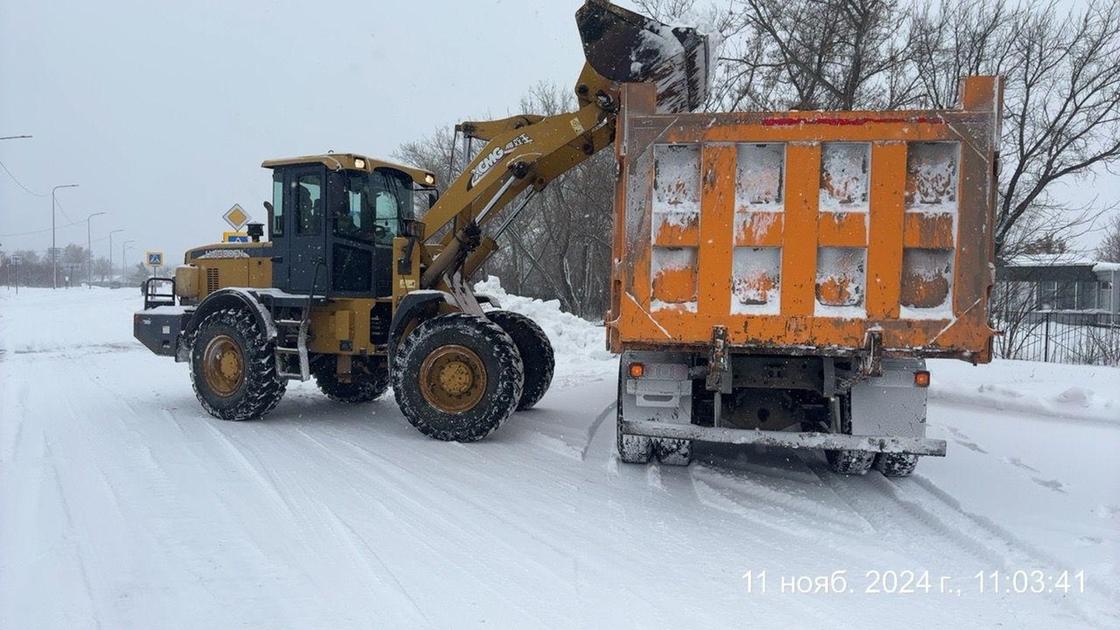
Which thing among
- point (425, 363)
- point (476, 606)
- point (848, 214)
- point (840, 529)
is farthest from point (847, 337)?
point (425, 363)

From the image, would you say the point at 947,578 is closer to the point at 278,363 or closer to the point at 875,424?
the point at 875,424

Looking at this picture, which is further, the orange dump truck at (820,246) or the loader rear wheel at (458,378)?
the loader rear wheel at (458,378)

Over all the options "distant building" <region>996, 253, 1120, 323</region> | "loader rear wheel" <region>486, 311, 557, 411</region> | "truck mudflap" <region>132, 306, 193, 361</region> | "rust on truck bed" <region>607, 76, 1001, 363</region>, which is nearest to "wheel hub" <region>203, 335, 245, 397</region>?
"truck mudflap" <region>132, 306, 193, 361</region>

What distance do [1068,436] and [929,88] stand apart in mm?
9109

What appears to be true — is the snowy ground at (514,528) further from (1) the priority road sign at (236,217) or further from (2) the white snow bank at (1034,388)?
(1) the priority road sign at (236,217)

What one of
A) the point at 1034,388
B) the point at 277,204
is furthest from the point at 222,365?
the point at 1034,388

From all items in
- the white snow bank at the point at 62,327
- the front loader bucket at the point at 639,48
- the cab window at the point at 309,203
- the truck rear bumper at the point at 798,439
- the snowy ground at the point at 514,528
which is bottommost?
the snowy ground at the point at 514,528

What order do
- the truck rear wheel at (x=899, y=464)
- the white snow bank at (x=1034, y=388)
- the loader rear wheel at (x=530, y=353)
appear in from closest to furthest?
the truck rear wheel at (x=899, y=464) < the white snow bank at (x=1034, y=388) < the loader rear wheel at (x=530, y=353)

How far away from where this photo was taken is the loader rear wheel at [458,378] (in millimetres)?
7086

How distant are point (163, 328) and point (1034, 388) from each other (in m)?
10.4

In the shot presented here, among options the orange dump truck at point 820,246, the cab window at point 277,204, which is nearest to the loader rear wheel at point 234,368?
the cab window at point 277,204

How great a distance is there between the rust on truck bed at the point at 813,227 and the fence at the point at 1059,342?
40.0ft

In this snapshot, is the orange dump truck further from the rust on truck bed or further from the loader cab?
the loader cab

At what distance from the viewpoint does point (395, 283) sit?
312 inches
